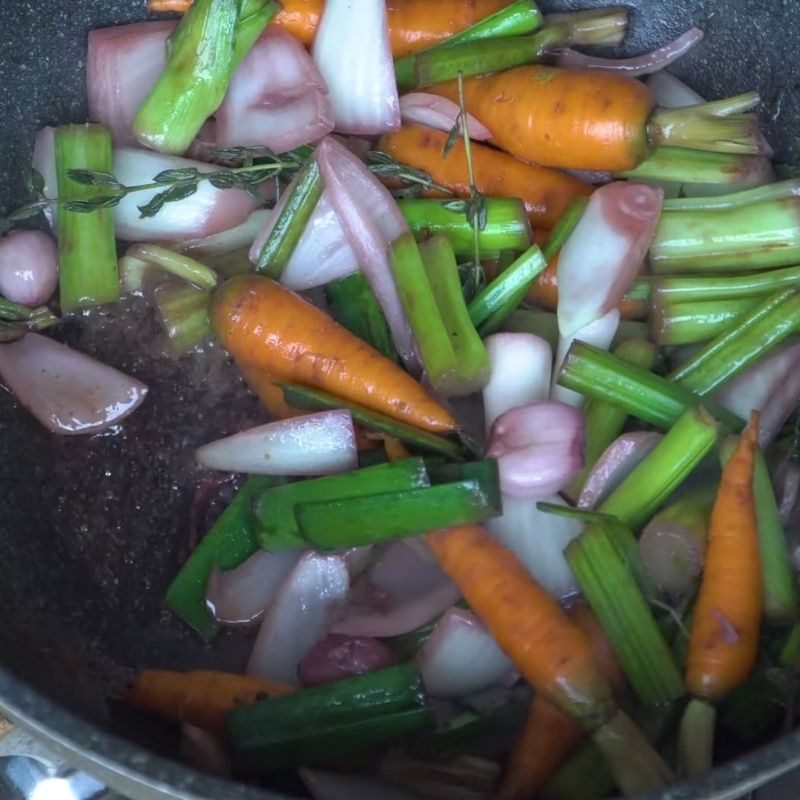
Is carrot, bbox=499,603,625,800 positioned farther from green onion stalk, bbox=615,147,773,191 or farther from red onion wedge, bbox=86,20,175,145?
red onion wedge, bbox=86,20,175,145

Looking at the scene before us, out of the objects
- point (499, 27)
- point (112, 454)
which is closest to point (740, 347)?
point (499, 27)

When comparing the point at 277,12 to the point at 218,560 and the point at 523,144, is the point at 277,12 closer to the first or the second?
→ the point at 523,144

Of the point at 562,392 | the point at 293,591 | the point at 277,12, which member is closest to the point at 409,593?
the point at 293,591

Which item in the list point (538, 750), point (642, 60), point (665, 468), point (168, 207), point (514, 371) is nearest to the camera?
point (538, 750)

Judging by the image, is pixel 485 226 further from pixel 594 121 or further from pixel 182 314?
pixel 182 314

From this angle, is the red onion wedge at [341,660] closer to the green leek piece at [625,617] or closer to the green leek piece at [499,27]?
the green leek piece at [625,617]

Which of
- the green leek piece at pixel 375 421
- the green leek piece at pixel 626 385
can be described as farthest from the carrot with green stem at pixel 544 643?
the green leek piece at pixel 626 385
